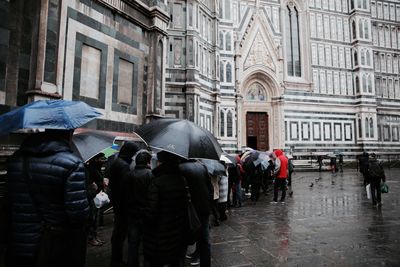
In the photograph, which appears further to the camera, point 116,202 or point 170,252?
point 116,202

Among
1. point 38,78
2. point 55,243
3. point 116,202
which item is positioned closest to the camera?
point 55,243

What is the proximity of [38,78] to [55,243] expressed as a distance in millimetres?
4656

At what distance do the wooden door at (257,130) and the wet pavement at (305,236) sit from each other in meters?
16.5

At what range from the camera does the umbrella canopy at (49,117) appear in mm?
2340

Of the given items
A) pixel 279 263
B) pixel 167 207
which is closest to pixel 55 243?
pixel 167 207

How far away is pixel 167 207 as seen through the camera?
112 inches

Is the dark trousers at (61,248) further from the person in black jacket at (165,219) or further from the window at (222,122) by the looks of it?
the window at (222,122)

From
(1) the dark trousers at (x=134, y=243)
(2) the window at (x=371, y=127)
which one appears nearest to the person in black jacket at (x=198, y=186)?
(1) the dark trousers at (x=134, y=243)

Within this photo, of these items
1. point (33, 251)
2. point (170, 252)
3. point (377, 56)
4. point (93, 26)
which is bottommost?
point (170, 252)

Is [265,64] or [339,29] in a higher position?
[339,29]

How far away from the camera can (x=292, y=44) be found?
2677cm

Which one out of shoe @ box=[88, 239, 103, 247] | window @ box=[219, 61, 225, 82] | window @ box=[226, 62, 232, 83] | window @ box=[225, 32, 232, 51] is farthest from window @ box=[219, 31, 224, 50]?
shoe @ box=[88, 239, 103, 247]

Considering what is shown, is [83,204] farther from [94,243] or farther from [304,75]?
[304,75]

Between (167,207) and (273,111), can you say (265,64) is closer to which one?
(273,111)
